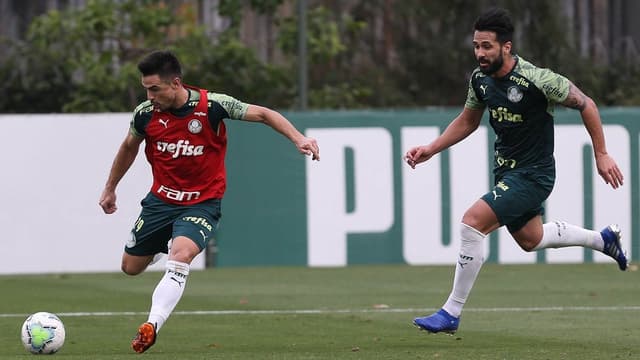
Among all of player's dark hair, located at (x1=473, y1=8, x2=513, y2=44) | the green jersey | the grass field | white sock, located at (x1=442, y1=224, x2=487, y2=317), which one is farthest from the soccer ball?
player's dark hair, located at (x1=473, y1=8, x2=513, y2=44)

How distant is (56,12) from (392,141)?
7.03m

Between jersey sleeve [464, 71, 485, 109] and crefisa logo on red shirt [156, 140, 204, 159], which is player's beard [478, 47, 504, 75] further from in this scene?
crefisa logo on red shirt [156, 140, 204, 159]

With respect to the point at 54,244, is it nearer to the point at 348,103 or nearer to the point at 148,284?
the point at 148,284

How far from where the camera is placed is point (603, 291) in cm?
1470

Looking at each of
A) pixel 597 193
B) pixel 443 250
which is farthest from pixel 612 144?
pixel 443 250

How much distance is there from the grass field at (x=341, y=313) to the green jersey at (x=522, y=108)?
3.97 feet

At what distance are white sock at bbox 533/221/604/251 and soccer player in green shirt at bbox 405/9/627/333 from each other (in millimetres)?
200

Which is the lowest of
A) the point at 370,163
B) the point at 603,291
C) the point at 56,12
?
the point at 603,291

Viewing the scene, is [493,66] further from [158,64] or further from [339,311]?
[339,311]

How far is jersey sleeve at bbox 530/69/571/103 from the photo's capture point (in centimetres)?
988

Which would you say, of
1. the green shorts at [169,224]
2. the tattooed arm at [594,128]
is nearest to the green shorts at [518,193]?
the tattooed arm at [594,128]

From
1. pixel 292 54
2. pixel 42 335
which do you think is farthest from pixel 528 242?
pixel 292 54

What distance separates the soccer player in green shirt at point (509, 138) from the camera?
9922 millimetres

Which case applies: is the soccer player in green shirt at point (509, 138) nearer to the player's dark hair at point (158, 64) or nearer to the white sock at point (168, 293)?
the white sock at point (168, 293)
